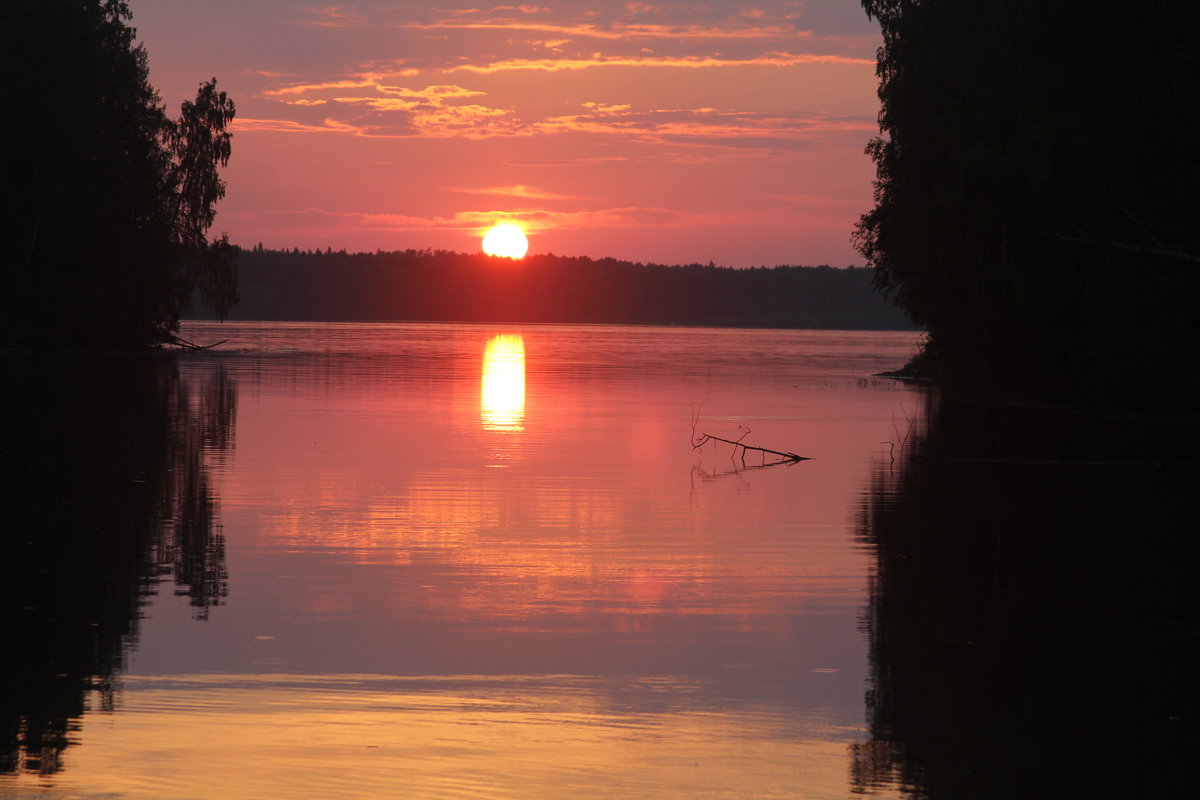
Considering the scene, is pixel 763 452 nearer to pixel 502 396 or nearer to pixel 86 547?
pixel 86 547

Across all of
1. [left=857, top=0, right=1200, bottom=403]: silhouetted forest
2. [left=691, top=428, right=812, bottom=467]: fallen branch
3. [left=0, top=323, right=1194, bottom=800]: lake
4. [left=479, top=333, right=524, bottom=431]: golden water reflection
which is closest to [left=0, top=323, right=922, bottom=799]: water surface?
[left=0, top=323, right=1194, bottom=800]: lake

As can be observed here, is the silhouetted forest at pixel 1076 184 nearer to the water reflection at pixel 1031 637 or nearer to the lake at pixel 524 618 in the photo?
the lake at pixel 524 618

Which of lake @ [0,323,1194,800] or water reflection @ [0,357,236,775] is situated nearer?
lake @ [0,323,1194,800]

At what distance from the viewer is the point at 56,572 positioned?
12.6m

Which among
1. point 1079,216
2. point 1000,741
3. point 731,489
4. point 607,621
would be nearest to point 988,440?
point 1079,216

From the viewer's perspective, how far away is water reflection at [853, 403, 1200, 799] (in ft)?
24.9

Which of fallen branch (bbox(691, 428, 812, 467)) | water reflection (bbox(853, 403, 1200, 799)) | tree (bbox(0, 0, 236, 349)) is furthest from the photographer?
tree (bbox(0, 0, 236, 349))

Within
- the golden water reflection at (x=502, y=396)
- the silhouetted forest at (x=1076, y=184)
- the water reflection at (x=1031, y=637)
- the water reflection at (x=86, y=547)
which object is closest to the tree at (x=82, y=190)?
the golden water reflection at (x=502, y=396)

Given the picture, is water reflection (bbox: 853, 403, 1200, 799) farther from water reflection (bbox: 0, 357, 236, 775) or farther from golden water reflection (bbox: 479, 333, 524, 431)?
golden water reflection (bbox: 479, 333, 524, 431)

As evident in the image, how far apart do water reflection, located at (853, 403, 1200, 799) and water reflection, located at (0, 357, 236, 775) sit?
466 centimetres

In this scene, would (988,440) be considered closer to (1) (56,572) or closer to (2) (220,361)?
(1) (56,572)

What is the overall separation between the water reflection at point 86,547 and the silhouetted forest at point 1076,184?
1794 cm

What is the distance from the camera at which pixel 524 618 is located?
11.1 metres

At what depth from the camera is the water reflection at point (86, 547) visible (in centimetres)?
854
